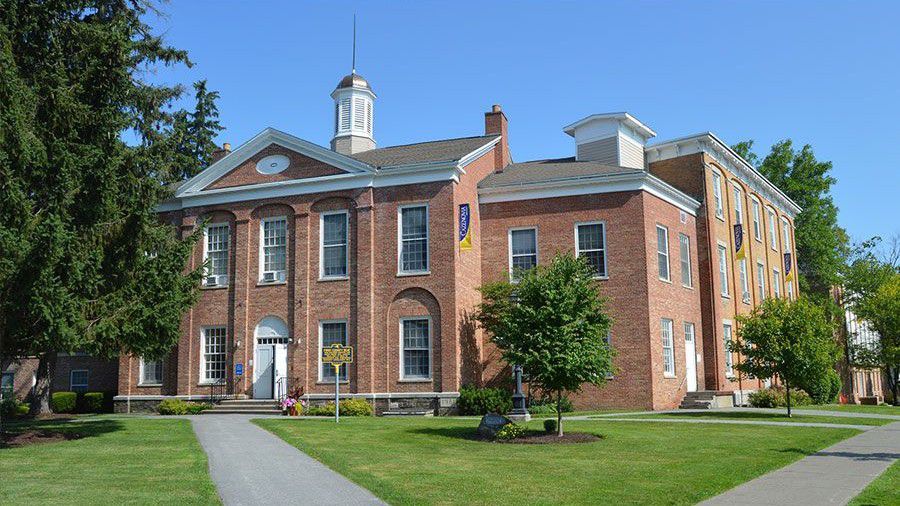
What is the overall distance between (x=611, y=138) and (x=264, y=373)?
1687cm

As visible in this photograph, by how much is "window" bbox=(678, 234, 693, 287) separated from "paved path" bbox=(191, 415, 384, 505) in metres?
19.5

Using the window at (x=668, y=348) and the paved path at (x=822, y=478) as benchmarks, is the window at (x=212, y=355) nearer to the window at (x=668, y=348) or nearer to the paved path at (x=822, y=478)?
the window at (x=668, y=348)

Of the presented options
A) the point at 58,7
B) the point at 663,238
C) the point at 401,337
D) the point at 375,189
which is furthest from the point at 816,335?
the point at 58,7

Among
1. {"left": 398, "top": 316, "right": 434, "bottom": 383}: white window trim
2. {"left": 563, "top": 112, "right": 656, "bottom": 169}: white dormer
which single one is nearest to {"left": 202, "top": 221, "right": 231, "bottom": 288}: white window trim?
{"left": 398, "top": 316, "right": 434, "bottom": 383}: white window trim

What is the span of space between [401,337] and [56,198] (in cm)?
1392

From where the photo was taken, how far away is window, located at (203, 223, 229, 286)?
32.2 meters

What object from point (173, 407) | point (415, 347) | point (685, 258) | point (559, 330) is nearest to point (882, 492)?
point (559, 330)

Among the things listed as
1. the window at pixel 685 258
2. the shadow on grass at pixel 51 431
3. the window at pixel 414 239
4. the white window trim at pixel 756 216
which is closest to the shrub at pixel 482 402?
the window at pixel 414 239

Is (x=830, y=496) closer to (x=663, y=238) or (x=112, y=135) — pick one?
(x=112, y=135)

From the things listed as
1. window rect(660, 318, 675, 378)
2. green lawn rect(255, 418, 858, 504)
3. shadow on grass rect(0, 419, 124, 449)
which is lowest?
green lawn rect(255, 418, 858, 504)

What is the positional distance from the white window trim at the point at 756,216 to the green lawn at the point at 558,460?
71.8ft

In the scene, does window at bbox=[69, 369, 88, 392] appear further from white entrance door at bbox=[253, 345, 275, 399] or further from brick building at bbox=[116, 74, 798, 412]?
white entrance door at bbox=[253, 345, 275, 399]

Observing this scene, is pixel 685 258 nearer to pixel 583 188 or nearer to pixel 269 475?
pixel 583 188

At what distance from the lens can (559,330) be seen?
18.7 m
